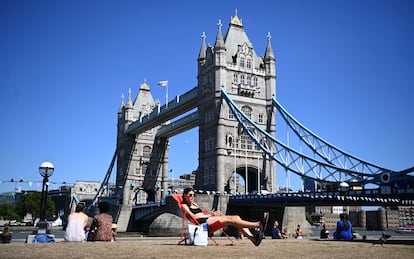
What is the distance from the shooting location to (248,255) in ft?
30.0

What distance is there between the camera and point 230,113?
52.4 metres

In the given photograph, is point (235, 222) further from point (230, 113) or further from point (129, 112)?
point (129, 112)

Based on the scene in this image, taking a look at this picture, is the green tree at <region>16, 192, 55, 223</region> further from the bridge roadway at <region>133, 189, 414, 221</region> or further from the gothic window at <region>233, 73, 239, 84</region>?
the bridge roadway at <region>133, 189, 414, 221</region>

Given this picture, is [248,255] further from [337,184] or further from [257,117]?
[257,117]

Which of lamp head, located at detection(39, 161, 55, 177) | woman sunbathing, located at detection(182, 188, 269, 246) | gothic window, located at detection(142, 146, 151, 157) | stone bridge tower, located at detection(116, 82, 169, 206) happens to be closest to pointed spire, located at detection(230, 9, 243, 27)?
stone bridge tower, located at detection(116, 82, 169, 206)

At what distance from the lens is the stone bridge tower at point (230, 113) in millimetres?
51125

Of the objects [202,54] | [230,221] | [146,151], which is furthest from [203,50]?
[230,221]

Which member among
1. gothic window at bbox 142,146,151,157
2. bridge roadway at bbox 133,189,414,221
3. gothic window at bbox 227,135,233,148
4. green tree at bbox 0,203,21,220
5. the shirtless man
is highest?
gothic window at bbox 142,146,151,157

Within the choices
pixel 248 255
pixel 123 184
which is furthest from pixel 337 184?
pixel 123 184

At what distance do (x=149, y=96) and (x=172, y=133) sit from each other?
15.2 metres

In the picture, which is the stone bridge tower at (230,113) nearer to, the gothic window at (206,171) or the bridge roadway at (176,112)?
the gothic window at (206,171)

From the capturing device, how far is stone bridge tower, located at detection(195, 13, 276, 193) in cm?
5112

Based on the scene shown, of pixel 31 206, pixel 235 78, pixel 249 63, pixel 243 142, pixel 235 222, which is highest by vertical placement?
pixel 249 63

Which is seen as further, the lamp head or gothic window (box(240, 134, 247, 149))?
gothic window (box(240, 134, 247, 149))
